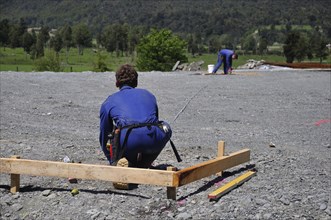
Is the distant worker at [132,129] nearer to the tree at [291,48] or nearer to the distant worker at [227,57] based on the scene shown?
the distant worker at [227,57]

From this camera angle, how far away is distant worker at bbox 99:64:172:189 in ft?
22.5

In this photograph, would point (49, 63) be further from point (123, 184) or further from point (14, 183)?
point (123, 184)

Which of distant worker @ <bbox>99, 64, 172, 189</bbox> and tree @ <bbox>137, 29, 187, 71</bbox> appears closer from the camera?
distant worker @ <bbox>99, 64, 172, 189</bbox>

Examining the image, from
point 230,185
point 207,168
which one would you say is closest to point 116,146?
point 207,168

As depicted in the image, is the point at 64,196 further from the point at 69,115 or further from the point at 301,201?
the point at 69,115

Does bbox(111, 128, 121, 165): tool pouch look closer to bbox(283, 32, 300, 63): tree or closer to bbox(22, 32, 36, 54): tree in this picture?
bbox(283, 32, 300, 63): tree

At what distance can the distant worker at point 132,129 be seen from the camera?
6863mm

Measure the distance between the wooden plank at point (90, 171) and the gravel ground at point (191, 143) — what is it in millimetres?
259

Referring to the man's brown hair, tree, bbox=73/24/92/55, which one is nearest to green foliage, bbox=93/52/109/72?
tree, bbox=73/24/92/55

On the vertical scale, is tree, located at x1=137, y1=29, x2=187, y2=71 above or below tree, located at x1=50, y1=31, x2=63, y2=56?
above

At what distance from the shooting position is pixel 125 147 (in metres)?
6.91

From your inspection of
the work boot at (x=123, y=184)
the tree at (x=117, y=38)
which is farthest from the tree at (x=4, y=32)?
the work boot at (x=123, y=184)

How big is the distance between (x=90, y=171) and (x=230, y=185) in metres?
1.80

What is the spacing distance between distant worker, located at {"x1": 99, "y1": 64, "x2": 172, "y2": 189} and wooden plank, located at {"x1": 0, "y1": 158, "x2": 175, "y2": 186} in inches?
13.1
